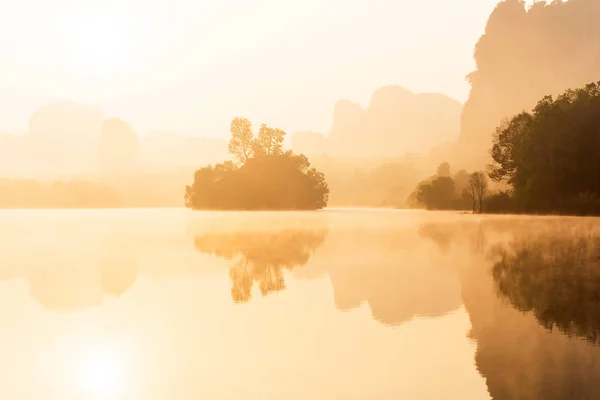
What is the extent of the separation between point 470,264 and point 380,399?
580 inches

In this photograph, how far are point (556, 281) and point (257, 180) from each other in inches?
3757

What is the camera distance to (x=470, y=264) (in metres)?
20.6

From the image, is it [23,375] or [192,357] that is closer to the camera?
[23,375]

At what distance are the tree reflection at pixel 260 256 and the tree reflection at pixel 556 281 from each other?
6.68m

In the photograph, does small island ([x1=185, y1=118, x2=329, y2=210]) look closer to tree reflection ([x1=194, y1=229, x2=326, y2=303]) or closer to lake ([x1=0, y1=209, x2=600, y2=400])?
tree reflection ([x1=194, y1=229, x2=326, y2=303])

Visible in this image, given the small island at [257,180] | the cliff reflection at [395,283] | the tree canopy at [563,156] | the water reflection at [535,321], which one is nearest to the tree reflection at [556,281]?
the water reflection at [535,321]

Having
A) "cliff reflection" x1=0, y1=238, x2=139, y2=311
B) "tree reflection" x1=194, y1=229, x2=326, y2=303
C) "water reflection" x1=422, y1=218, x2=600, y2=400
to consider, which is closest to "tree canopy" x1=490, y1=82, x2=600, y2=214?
"tree reflection" x1=194, y1=229, x2=326, y2=303

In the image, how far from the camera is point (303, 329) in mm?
10695

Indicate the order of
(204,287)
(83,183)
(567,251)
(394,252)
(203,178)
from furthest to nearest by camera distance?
(83,183)
(203,178)
(394,252)
(567,251)
(204,287)

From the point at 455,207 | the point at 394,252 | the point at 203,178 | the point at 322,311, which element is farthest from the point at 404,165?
the point at 322,311

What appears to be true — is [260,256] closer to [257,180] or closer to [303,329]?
[303,329]

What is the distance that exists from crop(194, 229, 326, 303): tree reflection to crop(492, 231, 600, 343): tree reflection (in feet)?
21.9

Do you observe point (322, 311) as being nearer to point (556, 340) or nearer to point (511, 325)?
point (511, 325)

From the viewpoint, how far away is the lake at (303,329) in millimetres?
7531
